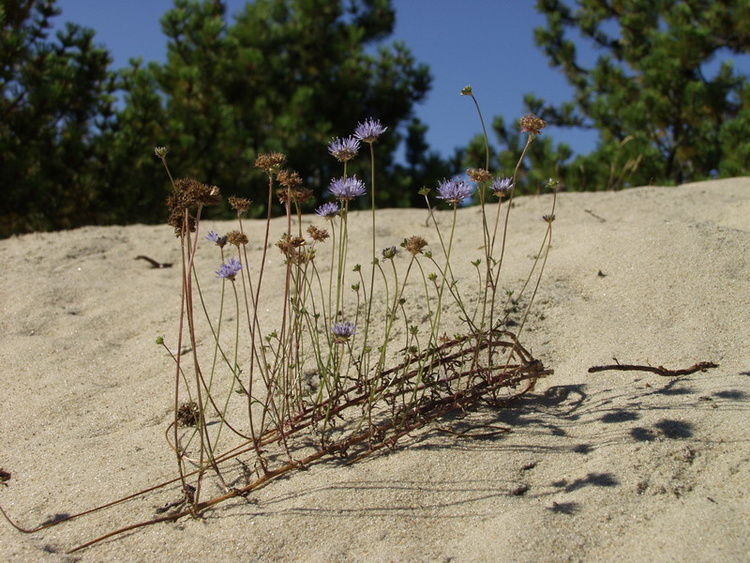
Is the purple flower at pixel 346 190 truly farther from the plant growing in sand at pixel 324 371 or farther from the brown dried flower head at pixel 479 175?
the brown dried flower head at pixel 479 175

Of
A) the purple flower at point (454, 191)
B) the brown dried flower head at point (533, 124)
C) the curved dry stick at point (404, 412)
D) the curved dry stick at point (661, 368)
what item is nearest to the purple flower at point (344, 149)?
the purple flower at point (454, 191)

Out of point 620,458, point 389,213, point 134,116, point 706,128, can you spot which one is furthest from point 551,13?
point 620,458

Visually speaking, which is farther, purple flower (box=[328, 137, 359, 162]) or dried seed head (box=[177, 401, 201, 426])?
dried seed head (box=[177, 401, 201, 426])

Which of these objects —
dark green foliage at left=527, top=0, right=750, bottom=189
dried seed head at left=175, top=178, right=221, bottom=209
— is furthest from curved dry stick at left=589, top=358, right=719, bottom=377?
dark green foliage at left=527, top=0, right=750, bottom=189

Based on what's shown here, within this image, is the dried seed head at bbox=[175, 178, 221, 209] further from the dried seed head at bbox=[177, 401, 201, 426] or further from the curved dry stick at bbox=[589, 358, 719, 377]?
the curved dry stick at bbox=[589, 358, 719, 377]

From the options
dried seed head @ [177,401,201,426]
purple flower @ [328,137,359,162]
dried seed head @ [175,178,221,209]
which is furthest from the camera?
dried seed head @ [177,401,201,426]

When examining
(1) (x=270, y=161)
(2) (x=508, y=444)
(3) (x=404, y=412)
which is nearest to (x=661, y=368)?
(2) (x=508, y=444)
